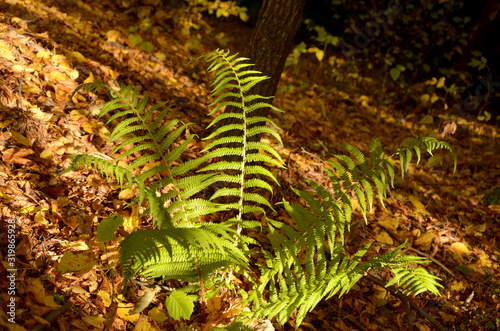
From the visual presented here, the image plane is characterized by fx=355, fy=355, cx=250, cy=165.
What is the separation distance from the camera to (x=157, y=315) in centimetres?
168

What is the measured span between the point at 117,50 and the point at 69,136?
1625 millimetres

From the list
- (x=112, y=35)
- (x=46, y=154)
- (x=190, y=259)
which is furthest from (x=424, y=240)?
(x=112, y=35)

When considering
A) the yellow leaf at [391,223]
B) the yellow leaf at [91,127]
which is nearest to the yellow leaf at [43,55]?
the yellow leaf at [91,127]

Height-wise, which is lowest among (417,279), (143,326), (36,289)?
(143,326)

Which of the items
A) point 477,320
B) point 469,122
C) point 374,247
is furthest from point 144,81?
point 469,122

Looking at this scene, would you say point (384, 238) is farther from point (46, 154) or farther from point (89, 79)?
point (89, 79)

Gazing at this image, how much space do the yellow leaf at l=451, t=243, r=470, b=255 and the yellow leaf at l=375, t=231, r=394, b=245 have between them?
1.88 feet

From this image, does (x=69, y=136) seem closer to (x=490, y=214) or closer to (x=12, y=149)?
(x=12, y=149)

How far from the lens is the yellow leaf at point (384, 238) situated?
2.74m

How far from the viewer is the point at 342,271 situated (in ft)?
5.43

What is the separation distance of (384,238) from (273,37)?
1.74 m

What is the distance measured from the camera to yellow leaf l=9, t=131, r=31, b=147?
80.6 inches

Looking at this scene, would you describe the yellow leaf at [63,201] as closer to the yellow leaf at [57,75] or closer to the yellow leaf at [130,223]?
the yellow leaf at [130,223]

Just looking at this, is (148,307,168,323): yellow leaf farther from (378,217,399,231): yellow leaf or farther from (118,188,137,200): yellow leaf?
(378,217,399,231): yellow leaf
